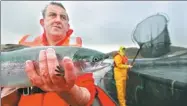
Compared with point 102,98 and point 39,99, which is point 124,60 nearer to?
point 102,98

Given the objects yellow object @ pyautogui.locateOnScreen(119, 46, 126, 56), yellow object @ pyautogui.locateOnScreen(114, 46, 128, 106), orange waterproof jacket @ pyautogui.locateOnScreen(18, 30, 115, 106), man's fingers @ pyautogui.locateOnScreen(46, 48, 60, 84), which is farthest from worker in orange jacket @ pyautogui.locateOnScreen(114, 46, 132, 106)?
man's fingers @ pyautogui.locateOnScreen(46, 48, 60, 84)

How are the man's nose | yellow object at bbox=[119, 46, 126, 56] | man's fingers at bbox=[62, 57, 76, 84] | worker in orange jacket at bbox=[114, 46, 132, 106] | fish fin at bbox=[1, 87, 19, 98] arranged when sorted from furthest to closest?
worker in orange jacket at bbox=[114, 46, 132, 106] → yellow object at bbox=[119, 46, 126, 56] → the man's nose → fish fin at bbox=[1, 87, 19, 98] → man's fingers at bbox=[62, 57, 76, 84]

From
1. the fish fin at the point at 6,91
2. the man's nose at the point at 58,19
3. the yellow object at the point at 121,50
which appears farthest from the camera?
the yellow object at the point at 121,50

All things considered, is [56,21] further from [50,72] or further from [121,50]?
[121,50]

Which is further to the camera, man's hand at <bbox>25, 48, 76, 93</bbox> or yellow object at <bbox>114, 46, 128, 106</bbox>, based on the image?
yellow object at <bbox>114, 46, 128, 106</bbox>

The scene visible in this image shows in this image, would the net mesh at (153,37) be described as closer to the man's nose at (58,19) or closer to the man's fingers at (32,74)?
the man's nose at (58,19)

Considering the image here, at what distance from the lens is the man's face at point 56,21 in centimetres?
150

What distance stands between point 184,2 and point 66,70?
3.05 ft

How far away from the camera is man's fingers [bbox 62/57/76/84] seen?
1.16 metres

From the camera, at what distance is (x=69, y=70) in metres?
1.18

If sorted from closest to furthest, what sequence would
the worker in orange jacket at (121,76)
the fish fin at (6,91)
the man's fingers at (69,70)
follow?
1. the man's fingers at (69,70)
2. the fish fin at (6,91)
3. the worker in orange jacket at (121,76)

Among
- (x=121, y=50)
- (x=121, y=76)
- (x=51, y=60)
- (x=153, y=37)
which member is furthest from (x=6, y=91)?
(x=153, y=37)

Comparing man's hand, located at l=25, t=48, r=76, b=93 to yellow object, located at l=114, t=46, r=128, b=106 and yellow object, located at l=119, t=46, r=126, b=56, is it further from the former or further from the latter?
yellow object, located at l=114, t=46, r=128, b=106

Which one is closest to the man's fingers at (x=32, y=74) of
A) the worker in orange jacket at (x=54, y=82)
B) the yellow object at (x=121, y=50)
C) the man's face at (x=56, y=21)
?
the worker in orange jacket at (x=54, y=82)
